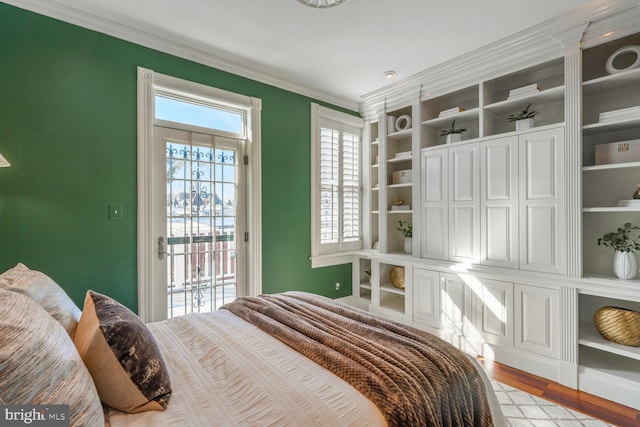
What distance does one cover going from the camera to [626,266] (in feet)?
7.54

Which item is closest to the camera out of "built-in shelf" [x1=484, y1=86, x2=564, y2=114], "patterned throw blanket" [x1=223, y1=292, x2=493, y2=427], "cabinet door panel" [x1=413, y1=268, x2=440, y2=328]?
"patterned throw blanket" [x1=223, y1=292, x2=493, y2=427]

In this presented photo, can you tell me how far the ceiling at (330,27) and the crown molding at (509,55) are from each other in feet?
0.31

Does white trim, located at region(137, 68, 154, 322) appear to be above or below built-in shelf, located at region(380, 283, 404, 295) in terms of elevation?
above

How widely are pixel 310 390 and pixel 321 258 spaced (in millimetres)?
2730

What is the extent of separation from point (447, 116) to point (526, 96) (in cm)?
73

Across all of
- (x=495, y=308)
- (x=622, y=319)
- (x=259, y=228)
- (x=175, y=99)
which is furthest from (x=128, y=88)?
(x=622, y=319)

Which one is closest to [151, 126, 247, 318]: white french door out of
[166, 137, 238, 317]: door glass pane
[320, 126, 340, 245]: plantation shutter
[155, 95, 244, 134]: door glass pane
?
[166, 137, 238, 317]: door glass pane

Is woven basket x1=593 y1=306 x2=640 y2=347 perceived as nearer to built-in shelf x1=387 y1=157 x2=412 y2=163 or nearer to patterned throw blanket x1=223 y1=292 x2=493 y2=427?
patterned throw blanket x1=223 y1=292 x2=493 y2=427

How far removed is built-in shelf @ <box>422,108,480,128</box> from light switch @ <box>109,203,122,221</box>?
10.3ft

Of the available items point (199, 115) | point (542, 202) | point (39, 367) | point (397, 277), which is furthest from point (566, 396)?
point (199, 115)

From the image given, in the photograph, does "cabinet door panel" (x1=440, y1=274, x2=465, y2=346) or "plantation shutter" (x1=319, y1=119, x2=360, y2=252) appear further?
"plantation shutter" (x1=319, y1=119, x2=360, y2=252)

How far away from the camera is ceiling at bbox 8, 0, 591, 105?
7.45 ft

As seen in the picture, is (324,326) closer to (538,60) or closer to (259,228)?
(259,228)

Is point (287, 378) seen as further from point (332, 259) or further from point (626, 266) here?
point (332, 259)
